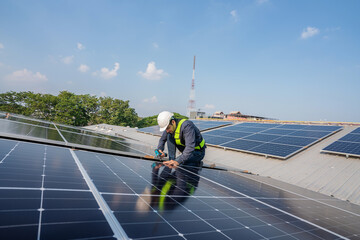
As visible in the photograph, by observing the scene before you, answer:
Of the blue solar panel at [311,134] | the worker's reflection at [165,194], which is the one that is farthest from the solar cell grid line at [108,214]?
the blue solar panel at [311,134]

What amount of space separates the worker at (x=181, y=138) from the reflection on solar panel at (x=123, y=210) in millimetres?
1896

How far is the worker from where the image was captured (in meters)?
6.21

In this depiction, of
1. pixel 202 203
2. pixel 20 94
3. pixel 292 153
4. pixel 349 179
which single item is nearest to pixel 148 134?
pixel 292 153

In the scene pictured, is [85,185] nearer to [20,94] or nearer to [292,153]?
[292,153]

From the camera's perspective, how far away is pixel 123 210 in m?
2.35

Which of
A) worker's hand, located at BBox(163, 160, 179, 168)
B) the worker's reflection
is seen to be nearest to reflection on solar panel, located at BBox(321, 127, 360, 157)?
worker's hand, located at BBox(163, 160, 179, 168)

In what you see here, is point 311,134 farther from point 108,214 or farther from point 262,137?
point 108,214

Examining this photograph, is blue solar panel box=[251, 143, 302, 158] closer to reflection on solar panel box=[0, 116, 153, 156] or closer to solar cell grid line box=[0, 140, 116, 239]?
reflection on solar panel box=[0, 116, 153, 156]

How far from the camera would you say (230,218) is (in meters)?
2.94

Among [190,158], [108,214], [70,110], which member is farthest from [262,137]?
[70,110]

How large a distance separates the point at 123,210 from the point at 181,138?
15.1ft

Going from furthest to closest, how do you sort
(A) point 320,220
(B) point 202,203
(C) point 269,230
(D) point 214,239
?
1. (A) point 320,220
2. (B) point 202,203
3. (C) point 269,230
4. (D) point 214,239

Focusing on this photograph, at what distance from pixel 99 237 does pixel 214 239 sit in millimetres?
1272

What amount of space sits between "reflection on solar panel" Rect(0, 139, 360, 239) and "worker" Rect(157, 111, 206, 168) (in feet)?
6.22
